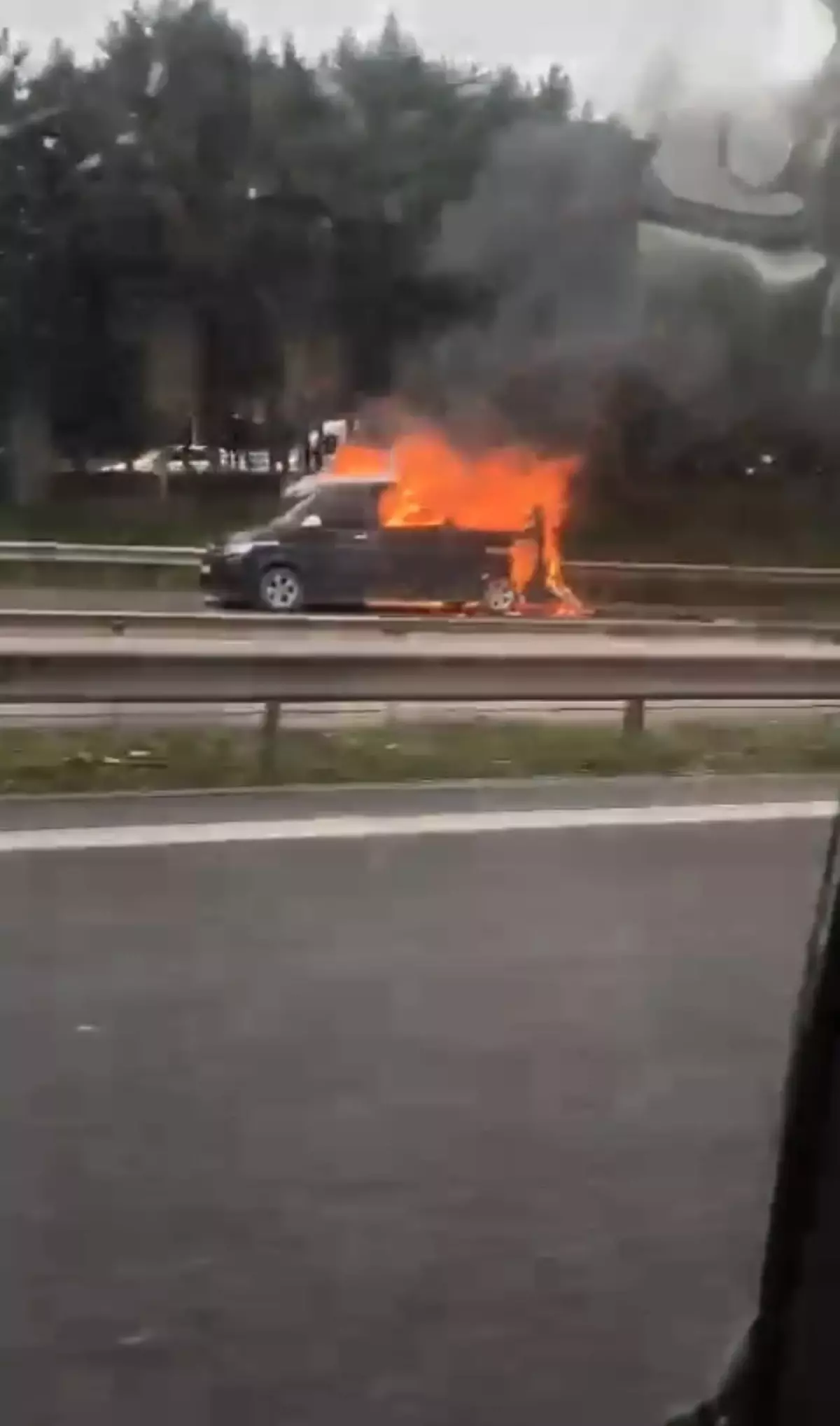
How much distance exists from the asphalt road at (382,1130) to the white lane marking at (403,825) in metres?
0.16

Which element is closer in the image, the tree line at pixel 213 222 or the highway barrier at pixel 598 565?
the tree line at pixel 213 222

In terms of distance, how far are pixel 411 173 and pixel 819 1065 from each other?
336cm

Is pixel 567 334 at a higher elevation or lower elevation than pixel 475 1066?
higher

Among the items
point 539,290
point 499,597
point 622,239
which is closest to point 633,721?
point 499,597

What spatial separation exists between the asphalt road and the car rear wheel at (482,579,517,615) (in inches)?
32.3

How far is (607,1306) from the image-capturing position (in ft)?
9.50

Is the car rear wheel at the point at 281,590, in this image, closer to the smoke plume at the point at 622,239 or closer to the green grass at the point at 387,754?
the green grass at the point at 387,754

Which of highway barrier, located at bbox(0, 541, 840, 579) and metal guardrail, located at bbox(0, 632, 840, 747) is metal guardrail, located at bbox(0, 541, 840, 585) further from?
metal guardrail, located at bbox(0, 632, 840, 747)

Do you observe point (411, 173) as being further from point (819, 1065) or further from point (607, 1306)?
point (819, 1065)

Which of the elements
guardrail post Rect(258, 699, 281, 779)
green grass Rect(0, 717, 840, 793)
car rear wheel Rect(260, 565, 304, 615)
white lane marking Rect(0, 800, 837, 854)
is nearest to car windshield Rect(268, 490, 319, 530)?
car rear wheel Rect(260, 565, 304, 615)

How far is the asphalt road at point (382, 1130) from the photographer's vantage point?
2658 millimetres

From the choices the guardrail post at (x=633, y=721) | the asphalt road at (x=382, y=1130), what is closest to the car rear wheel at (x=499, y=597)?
the asphalt road at (x=382, y=1130)

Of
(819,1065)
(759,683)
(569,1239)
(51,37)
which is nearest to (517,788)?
(759,683)

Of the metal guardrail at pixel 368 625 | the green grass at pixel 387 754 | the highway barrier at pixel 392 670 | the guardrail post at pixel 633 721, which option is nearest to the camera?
the metal guardrail at pixel 368 625
